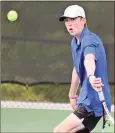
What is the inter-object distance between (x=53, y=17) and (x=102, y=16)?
0.62 m

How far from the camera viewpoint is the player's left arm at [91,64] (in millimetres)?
2260

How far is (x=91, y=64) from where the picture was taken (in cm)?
238

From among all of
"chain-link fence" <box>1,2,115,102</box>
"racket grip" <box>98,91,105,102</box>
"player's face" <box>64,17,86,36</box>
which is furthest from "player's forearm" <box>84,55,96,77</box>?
"chain-link fence" <box>1,2,115,102</box>

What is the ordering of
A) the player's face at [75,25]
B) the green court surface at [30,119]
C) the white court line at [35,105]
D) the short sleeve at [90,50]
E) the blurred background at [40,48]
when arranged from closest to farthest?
the short sleeve at [90,50] → the player's face at [75,25] → the green court surface at [30,119] → the white court line at [35,105] → the blurred background at [40,48]

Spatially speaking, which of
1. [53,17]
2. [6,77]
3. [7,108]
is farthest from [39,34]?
[7,108]

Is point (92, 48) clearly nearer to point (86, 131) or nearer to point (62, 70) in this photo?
point (86, 131)

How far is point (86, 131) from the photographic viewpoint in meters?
2.61

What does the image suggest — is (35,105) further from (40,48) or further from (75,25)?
(75,25)

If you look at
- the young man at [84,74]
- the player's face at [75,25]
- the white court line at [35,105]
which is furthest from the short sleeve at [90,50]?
the white court line at [35,105]

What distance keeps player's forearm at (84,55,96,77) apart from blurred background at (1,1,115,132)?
319cm

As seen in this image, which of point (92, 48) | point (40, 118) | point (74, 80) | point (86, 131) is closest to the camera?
point (92, 48)

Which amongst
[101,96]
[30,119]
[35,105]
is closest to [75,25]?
[101,96]

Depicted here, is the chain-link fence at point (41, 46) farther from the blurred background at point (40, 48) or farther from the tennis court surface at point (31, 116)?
the tennis court surface at point (31, 116)

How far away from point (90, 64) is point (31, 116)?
243 cm
